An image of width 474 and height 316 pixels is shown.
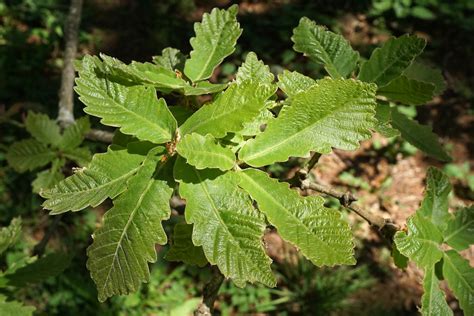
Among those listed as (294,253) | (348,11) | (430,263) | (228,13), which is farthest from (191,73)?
(348,11)

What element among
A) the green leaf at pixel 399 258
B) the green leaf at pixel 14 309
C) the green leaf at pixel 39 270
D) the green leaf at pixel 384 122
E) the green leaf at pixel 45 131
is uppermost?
the green leaf at pixel 384 122

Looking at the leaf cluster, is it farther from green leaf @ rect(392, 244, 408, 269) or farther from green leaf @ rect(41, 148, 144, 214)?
green leaf @ rect(392, 244, 408, 269)

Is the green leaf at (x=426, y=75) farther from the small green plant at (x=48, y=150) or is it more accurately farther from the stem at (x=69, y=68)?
the stem at (x=69, y=68)

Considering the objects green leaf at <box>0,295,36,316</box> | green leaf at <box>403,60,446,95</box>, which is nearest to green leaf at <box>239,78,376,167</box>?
green leaf at <box>403,60,446,95</box>

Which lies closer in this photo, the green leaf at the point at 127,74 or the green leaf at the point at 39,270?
the green leaf at the point at 127,74

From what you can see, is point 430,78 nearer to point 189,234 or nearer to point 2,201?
point 189,234

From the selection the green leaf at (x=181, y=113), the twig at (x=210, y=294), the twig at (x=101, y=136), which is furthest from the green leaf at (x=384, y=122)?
the twig at (x=101, y=136)
